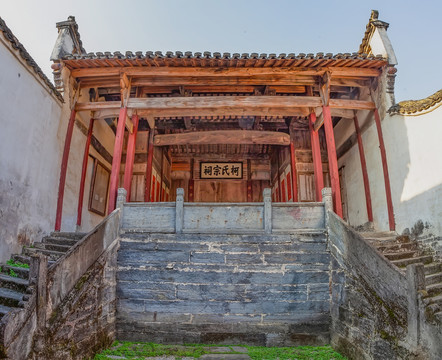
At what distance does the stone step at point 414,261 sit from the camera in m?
5.69

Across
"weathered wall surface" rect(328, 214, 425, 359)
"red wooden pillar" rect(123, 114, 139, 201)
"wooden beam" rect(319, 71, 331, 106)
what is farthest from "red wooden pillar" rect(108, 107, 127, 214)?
"wooden beam" rect(319, 71, 331, 106)

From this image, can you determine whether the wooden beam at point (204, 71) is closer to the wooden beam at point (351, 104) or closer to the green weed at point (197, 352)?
the wooden beam at point (351, 104)

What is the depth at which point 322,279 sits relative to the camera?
6.07 meters

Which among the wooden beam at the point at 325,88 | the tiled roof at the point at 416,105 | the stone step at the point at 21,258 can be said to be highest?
the wooden beam at the point at 325,88

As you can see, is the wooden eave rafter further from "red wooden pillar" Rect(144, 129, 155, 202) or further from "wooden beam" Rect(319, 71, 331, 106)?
"red wooden pillar" Rect(144, 129, 155, 202)

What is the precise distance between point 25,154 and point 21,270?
2.50 metres

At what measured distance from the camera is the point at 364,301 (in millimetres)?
5008

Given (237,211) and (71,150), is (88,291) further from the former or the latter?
(71,150)

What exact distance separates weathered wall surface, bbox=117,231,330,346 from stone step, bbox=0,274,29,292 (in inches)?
72.6

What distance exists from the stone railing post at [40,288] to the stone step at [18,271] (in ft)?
3.79

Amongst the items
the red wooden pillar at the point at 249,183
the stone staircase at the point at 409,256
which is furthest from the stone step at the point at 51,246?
the red wooden pillar at the point at 249,183

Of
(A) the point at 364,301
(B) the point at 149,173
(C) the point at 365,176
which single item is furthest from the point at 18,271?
(C) the point at 365,176

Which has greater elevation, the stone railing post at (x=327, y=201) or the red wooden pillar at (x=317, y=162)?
the red wooden pillar at (x=317, y=162)

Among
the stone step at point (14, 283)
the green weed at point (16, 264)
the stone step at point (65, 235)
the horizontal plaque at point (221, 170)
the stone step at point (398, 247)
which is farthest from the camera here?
the horizontal plaque at point (221, 170)
